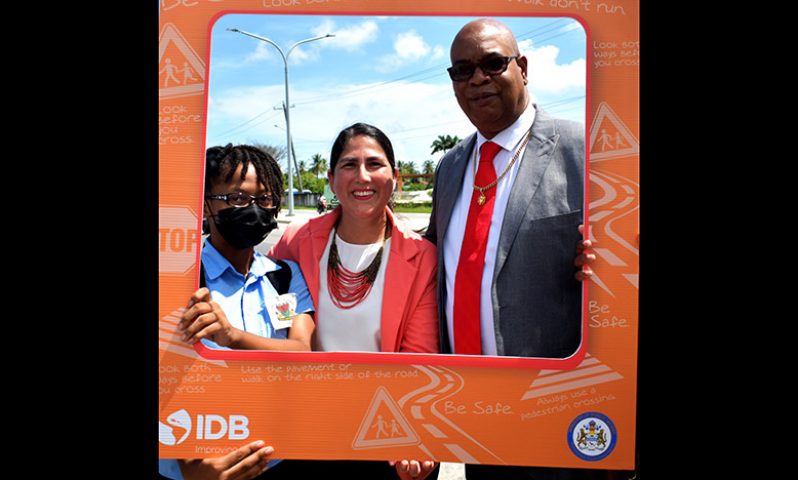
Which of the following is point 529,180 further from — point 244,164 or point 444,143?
point 244,164

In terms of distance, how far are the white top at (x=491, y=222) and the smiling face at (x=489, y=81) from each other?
0.06m

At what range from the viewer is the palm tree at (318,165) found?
2877 mm

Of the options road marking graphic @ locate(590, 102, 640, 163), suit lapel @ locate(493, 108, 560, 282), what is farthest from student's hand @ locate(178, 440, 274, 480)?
road marking graphic @ locate(590, 102, 640, 163)

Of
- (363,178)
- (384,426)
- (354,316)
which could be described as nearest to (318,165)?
(363,178)

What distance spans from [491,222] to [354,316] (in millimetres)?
802

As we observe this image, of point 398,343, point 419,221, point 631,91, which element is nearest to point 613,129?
point 631,91

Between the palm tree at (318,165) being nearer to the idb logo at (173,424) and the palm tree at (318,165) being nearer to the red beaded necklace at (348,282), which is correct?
the red beaded necklace at (348,282)

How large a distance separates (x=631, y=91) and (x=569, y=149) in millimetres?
408

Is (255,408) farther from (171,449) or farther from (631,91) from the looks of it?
(631,91)

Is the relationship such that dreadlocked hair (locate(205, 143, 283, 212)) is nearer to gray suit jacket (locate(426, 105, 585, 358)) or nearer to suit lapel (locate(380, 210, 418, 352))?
suit lapel (locate(380, 210, 418, 352))

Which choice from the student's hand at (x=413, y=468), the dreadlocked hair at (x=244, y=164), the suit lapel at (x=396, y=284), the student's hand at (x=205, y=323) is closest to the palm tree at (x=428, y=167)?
the suit lapel at (x=396, y=284)

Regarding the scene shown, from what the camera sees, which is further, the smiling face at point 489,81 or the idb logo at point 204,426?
the idb logo at point 204,426

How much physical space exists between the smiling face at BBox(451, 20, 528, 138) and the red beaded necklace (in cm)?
81

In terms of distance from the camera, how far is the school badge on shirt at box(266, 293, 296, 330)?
2.86 m
